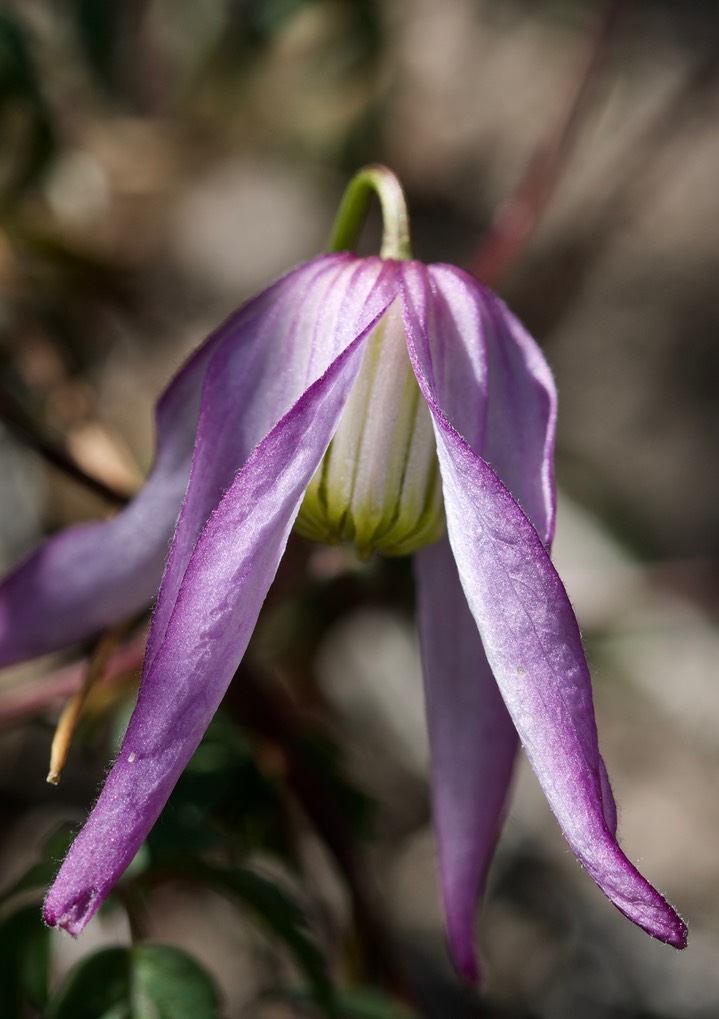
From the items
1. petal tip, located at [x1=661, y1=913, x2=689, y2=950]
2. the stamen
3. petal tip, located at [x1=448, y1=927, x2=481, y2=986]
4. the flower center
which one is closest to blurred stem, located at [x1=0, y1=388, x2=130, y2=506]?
the stamen

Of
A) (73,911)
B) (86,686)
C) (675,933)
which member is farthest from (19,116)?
(675,933)

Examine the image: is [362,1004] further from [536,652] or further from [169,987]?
[536,652]

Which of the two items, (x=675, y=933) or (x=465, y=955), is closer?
(x=675, y=933)

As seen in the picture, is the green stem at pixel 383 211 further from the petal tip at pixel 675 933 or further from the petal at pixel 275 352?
the petal tip at pixel 675 933

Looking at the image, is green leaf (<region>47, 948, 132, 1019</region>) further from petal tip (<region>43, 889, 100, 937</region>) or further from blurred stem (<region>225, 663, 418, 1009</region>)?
blurred stem (<region>225, 663, 418, 1009</region>)

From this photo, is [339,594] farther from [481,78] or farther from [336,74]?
[481,78]

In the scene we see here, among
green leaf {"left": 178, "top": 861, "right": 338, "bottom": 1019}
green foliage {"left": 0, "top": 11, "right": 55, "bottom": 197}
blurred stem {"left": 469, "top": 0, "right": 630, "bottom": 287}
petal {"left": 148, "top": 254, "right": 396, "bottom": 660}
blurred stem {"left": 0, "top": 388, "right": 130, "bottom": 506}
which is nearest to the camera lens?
petal {"left": 148, "top": 254, "right": 396, "bottom": 660}

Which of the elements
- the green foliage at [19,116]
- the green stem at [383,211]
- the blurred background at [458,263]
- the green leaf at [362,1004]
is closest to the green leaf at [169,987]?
the green leaf at [362,1004]
